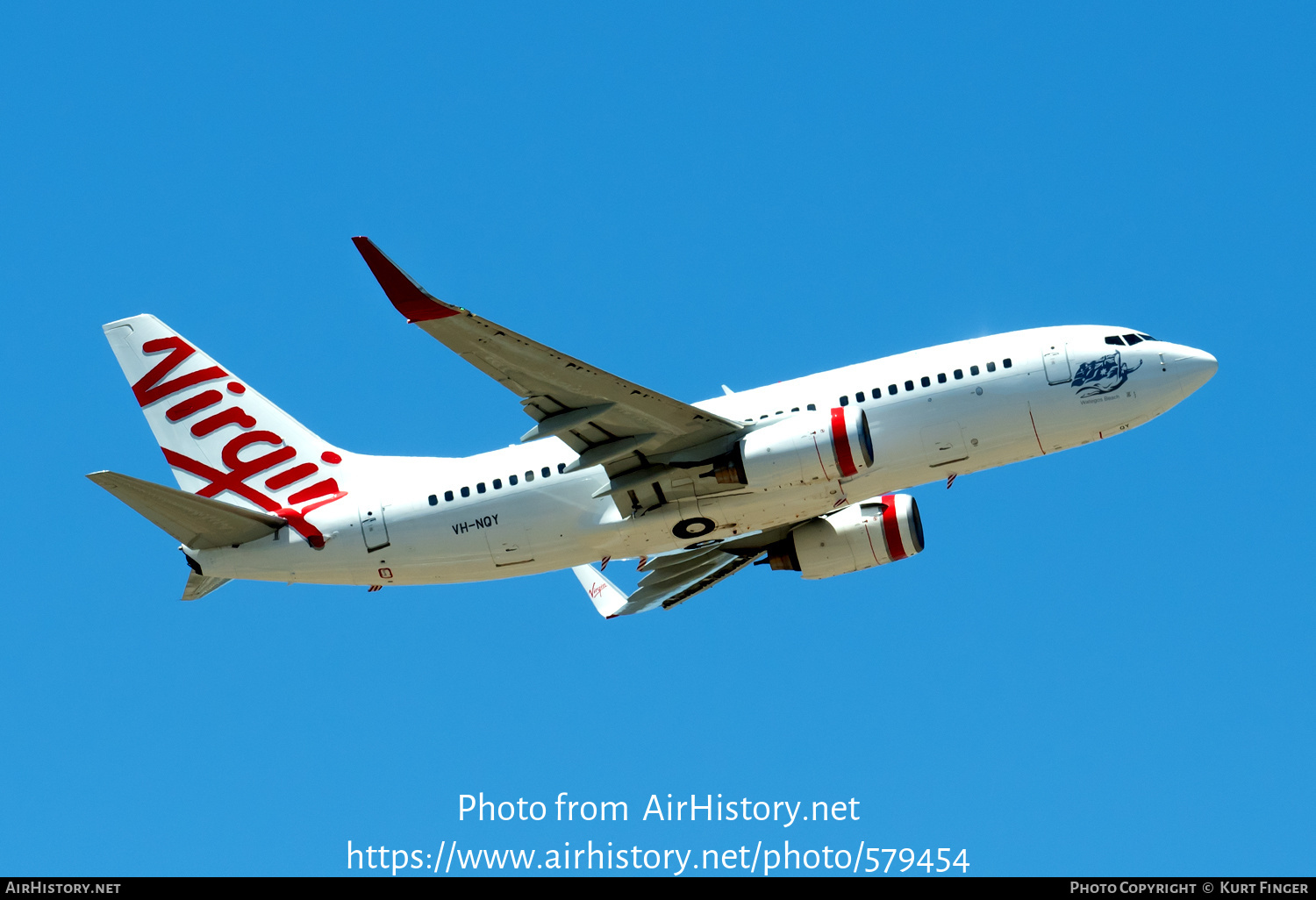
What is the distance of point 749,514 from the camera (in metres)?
36.7

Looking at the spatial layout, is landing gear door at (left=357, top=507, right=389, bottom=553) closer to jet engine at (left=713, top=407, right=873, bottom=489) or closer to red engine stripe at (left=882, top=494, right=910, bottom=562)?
jet engine at (left=713, top=407, right=873, bottom=489)

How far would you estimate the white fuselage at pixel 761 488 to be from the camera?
119 ft

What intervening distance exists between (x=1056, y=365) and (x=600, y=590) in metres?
15.2

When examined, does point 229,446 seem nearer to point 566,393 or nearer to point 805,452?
point 566,393

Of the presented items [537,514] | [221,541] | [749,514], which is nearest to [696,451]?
[749,514]

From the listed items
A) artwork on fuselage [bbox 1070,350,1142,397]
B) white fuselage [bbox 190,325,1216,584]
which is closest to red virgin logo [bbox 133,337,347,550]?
white fuselage [bbox 190,325,1216,584]

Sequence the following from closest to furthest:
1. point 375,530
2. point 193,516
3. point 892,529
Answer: point 193,516 < point 375,530 < point 892,529

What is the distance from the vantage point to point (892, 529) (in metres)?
40.5

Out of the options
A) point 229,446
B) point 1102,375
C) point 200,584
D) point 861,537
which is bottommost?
point 200,584

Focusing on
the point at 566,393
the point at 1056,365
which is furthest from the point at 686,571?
the point at 1056,365

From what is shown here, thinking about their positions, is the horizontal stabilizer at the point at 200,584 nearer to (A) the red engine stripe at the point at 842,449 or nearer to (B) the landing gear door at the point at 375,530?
(B) the landing gear door at the point at 375,530
